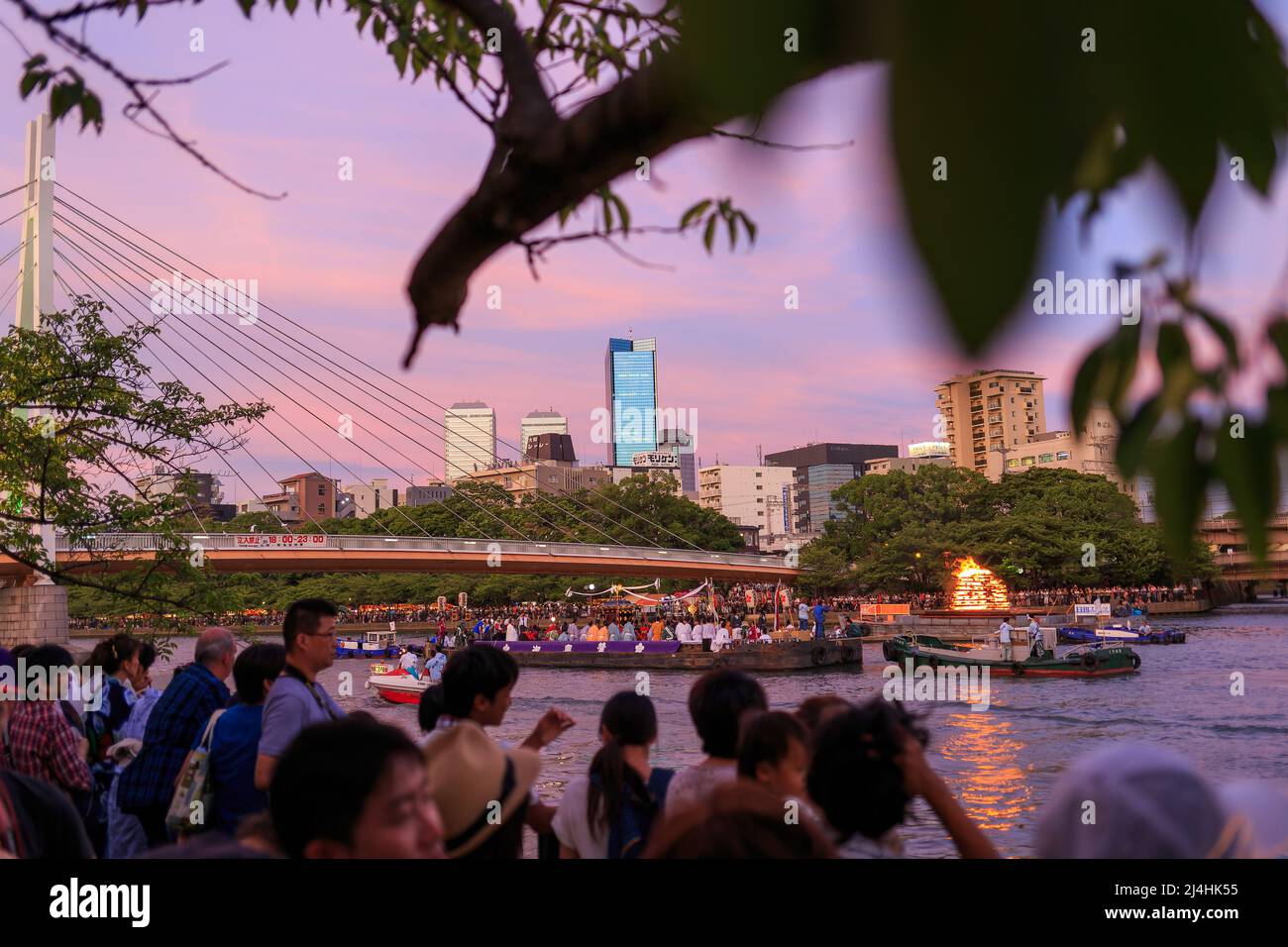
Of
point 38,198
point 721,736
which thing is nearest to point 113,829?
point 721,736

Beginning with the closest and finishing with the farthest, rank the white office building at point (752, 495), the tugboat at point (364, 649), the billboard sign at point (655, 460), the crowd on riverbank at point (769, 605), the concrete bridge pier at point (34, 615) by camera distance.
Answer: the concrete bridge pier at point (34, 615) < the tugboat at point (364, 649) < the crowd on riverbank at point (769, 605) < the billboard sign at point (655, 460) < the white office building at point (752, 495)

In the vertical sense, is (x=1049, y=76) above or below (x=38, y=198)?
below

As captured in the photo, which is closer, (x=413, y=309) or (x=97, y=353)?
(x=413, y=309)

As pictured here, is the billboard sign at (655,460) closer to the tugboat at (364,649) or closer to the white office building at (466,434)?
the white office building at (466,434)

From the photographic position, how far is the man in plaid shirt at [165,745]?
3.62 meters

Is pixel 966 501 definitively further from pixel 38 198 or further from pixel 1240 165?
pixel 1240 165

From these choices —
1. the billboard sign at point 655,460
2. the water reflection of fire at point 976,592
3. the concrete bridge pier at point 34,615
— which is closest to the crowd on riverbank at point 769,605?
the water reflection of fire at point 976,592

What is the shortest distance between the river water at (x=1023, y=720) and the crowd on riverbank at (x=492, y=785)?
5.02m

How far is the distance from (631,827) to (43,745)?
2.26 meters

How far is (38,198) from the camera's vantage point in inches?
858

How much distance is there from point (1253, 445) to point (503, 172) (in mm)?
1189
